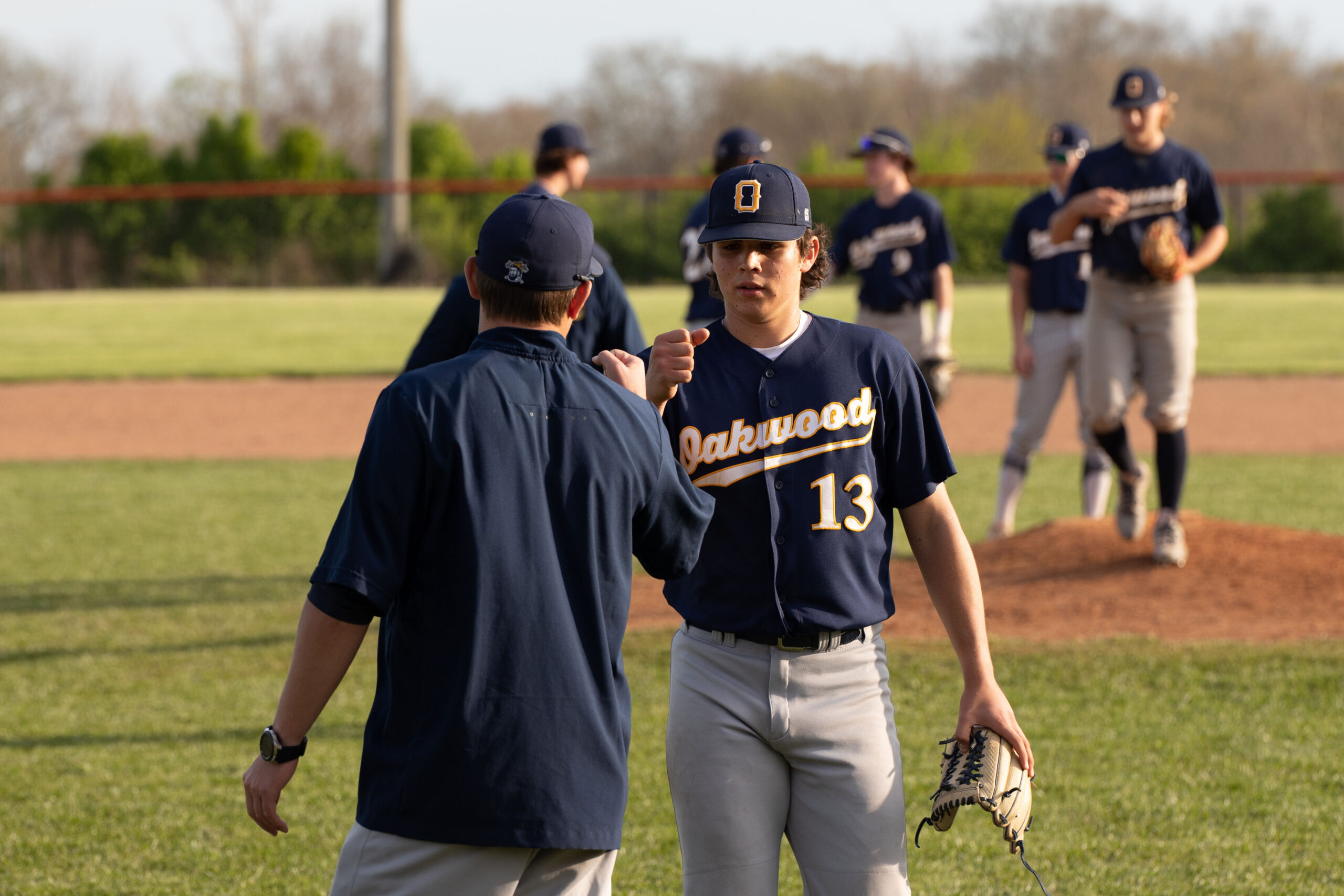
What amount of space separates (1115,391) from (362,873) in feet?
16.9

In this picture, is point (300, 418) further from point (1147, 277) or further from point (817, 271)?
point (817, 271)

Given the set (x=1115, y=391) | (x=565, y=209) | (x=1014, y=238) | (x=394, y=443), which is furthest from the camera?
(x=1014, y=238)

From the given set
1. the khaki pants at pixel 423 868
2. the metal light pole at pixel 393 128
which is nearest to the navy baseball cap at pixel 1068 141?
the khaki pants at pixel 423 868

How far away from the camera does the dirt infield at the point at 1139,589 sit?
20.1 ft

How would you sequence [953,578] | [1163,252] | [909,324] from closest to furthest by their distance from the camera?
[953,578] → [1163,252] → [909,324]

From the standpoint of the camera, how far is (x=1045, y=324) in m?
8.40

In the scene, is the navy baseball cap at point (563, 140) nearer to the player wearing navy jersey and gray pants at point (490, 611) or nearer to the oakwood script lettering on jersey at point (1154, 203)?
the oakwood script lettering on jersey at point (1154, 203)

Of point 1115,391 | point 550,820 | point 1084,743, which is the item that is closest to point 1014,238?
point 1115,391

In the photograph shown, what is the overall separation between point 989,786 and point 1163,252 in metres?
4.28

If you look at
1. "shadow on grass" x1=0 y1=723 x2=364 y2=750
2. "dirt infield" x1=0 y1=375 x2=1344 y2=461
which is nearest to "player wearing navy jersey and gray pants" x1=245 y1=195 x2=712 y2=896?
"shadow on grass" x1=0 y1=723 x2=364 y2=750

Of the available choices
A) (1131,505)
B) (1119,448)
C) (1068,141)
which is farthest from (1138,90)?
(1068,141)

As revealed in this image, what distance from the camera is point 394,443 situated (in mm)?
2094

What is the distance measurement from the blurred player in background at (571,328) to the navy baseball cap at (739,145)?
1181 millimetres

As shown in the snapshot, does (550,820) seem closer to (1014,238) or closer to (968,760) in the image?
(968,760)
